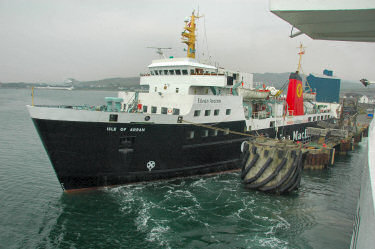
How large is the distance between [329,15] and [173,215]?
10088mm

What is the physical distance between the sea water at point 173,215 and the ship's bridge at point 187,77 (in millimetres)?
5862

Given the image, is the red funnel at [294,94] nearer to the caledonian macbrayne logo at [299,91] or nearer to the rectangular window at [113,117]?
the caledonian macbrayne logo at [299,91]

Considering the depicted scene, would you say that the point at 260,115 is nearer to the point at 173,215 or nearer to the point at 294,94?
the point at 294,94

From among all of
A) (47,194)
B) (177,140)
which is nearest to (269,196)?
(177,140)

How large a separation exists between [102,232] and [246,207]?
6817 millimetres

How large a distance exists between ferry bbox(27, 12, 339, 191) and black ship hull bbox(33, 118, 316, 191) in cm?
4

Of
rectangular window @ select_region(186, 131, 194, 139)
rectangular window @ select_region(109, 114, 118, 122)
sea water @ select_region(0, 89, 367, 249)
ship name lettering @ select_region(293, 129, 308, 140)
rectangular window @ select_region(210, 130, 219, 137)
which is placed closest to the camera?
sea water @ select_region(0, 89, 367, 249)

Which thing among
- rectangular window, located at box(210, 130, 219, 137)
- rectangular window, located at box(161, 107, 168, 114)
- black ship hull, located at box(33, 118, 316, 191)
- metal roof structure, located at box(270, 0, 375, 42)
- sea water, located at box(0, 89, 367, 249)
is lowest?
sea water, located at box(0, 89, 367, 249)

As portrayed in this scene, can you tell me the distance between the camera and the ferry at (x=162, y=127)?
1267 cm

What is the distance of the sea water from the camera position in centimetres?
1012

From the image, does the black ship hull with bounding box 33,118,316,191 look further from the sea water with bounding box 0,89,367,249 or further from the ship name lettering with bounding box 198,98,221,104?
the ship name lettering with bounding box 198,98,221,104

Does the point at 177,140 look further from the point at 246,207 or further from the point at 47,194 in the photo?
the point at 47,194

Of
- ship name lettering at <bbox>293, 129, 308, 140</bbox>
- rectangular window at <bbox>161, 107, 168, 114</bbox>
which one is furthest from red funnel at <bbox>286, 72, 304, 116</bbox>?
rectangular window at <bbox>161, 107, 168, 114</bbox>

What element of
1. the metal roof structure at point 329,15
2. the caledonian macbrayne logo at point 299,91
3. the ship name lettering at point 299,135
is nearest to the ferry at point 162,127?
the ship name lettering at point 299,135
